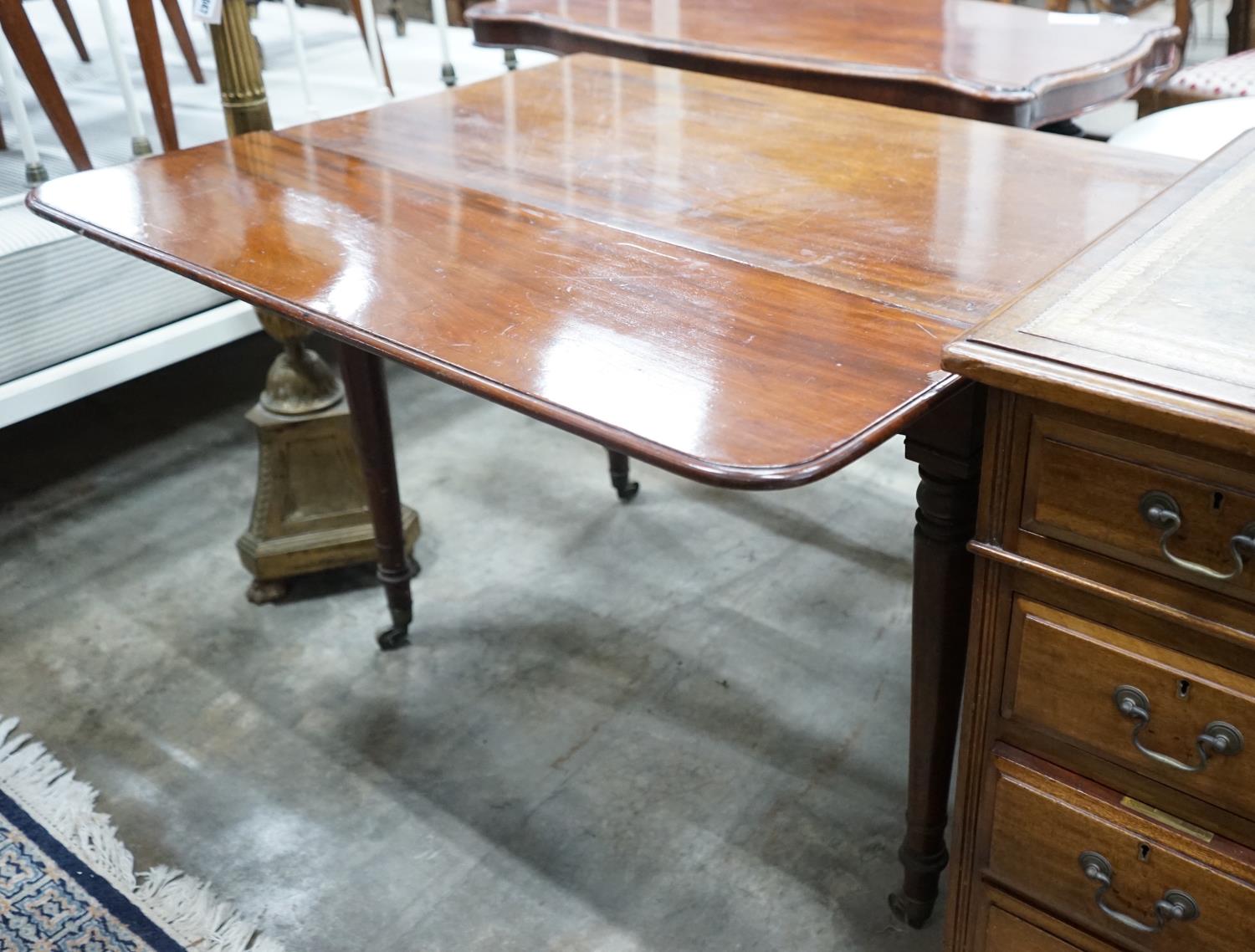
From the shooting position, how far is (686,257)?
1.13m

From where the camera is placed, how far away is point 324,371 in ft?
6.33

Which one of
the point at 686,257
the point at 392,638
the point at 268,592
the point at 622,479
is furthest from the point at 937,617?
the point at 268,592

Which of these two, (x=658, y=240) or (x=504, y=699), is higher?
(x=658, y=240)

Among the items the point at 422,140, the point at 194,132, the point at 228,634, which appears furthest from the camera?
the point at 194,132

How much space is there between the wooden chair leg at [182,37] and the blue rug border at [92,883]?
6.37ft

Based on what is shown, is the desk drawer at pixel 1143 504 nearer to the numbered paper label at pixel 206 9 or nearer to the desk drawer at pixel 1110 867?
the desk drawer at pixel 1110 867

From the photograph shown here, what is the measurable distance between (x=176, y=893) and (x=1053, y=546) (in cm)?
110

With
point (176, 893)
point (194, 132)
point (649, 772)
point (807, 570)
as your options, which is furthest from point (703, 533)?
point (194, 132)

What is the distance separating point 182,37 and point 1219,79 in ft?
7.41

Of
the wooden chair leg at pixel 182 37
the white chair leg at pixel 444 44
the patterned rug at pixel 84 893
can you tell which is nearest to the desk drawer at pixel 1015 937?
the patterned rug at pixel 84 893

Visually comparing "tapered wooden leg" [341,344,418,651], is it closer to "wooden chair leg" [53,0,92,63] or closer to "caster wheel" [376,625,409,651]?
"caster wheel" [376,625,409,651]

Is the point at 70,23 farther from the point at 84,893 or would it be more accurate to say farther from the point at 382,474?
the point at 84,893

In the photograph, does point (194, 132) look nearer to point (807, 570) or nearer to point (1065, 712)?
point (807, 570)

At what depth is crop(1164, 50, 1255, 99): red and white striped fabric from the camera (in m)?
2.12
